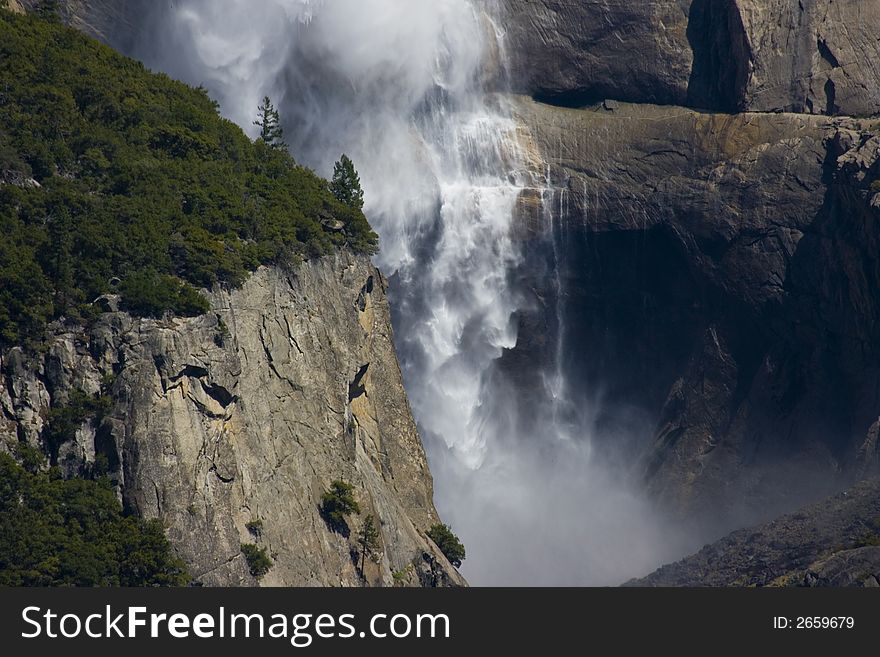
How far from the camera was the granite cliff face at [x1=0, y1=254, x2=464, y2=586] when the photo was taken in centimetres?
9156

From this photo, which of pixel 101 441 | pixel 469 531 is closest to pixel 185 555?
pixel 101 441

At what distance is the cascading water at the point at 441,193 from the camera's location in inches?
5591

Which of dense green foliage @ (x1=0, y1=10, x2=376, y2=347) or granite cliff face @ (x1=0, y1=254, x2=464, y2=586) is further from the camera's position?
dense green foliage @ (x1=0, y1=10, x2=376, y2=347)

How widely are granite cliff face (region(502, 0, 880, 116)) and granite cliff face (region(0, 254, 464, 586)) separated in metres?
38.9

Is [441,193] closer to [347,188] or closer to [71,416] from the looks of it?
[347,188]

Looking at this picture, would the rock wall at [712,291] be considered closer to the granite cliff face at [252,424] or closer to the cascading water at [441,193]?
the cascading water at [441,193]

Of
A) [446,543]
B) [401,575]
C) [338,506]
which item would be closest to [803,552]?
[446,543]

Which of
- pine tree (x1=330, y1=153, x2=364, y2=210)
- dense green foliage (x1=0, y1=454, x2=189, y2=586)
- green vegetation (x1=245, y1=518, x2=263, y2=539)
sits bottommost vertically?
dense green foliage (x1=0, y1=454, x2=189, y2=586)

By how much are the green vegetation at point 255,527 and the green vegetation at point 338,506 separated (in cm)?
471

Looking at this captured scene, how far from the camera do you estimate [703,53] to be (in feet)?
476

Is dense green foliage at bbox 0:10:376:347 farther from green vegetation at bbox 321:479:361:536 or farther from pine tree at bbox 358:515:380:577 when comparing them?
pine tree at bbox 358:515:380:577

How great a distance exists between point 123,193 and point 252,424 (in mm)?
13452

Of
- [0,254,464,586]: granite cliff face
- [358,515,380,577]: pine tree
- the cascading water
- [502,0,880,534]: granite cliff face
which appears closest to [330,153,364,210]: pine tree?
[0,254,464,586]: granite cliff face

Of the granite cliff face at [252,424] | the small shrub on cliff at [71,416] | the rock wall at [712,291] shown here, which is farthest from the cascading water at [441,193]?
the small shrub on cliff at [71,416]
